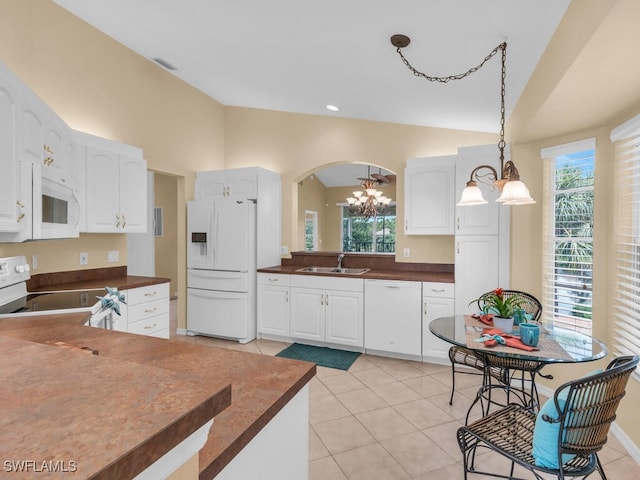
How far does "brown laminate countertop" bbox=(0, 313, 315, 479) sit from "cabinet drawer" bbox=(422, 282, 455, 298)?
8.57ft

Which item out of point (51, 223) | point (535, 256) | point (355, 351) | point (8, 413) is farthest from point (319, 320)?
point (8, 413)

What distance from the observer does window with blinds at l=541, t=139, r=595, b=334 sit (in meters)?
2.79

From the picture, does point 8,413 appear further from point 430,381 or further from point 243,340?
point 243,340

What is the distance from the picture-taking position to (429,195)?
381cm

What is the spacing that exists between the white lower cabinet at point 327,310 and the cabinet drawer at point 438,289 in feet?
2.23

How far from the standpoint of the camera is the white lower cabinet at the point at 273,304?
4.28 meters

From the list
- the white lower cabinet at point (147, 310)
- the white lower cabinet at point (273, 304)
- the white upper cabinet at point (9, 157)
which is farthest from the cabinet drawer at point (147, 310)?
the white upper cabinet at point (9, 157)

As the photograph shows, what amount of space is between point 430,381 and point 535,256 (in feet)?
4.74

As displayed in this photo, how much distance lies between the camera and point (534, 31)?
1938 mm

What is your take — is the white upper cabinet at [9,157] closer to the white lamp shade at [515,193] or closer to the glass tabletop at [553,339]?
the glass tabletop at [553,339]

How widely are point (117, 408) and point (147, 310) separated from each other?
9.60ft

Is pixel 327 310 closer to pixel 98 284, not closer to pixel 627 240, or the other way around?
pixel 98 284

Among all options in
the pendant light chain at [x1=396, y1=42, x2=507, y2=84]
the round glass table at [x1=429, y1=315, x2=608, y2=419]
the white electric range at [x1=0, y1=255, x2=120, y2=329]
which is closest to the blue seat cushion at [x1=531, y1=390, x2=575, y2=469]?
the round glass table at [x1=429, y1=315, x2=608, y2=419]

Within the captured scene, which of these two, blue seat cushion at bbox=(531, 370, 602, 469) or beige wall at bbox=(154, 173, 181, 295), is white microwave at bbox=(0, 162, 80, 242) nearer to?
blue seat cushion at bbox=(531, 370, 602, 469)
